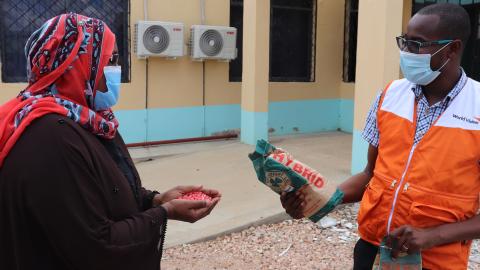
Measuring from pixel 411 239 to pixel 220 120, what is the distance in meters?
7.14

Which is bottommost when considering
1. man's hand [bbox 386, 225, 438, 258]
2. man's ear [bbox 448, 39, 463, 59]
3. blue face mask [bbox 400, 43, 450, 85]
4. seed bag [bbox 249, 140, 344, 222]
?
man's hand [bbox 386, 225, 438, 258]

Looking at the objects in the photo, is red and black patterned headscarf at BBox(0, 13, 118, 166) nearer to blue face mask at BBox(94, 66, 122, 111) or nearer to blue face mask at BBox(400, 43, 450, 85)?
blue face mask at BBox(94, 66, 122, 111)

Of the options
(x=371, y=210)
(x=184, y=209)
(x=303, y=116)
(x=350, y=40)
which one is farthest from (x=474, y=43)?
(x=184, y=209)

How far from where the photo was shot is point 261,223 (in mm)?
4695

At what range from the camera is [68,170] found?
5.28 feet

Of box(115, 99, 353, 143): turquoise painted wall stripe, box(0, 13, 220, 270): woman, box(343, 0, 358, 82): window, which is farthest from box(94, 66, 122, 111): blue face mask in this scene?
box(343, 0, 358, 82): window

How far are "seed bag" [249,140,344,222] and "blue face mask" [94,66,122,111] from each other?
59 cm

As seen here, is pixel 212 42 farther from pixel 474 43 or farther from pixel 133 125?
pixel 474 43

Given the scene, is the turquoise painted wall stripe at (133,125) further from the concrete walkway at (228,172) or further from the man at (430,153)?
the man at (430,153)

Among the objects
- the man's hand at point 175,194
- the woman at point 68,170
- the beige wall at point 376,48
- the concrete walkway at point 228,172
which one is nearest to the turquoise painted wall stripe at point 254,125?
the concrete walkway at point 228,172

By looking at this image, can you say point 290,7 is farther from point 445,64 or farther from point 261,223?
point 445,64

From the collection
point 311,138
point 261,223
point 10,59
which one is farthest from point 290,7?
point 261,223

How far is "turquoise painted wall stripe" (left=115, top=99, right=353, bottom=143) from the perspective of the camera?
26.9 feet

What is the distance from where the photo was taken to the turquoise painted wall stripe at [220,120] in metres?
8.21
